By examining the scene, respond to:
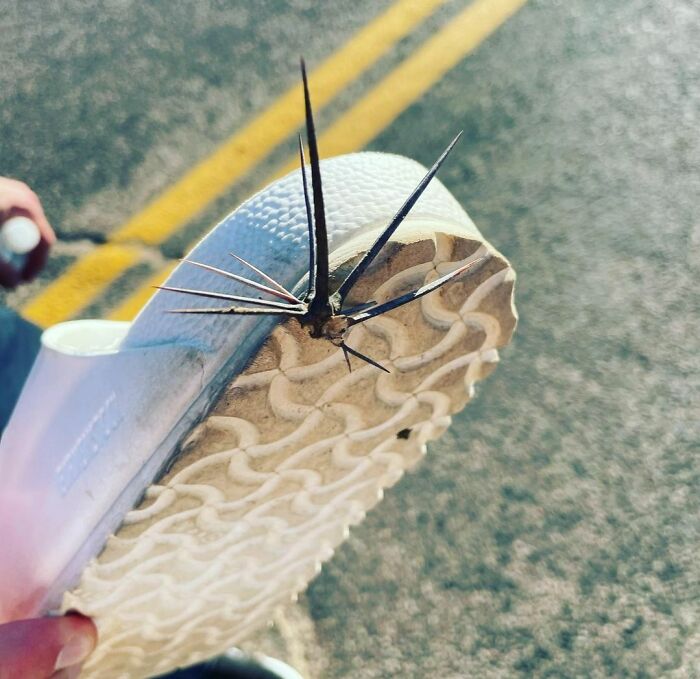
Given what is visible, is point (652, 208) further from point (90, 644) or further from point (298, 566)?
point (90, 644)

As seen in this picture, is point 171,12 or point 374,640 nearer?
point 374,640

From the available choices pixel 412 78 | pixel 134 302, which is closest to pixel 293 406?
pixel 134 302

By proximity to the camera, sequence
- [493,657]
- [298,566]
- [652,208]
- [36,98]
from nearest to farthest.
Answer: [298,566]
[493,657]
[652,208]
[36,98]

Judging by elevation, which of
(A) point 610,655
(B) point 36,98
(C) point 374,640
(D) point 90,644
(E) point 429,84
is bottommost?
(A) point 610,655

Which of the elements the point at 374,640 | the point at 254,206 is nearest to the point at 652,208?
the point at 374,640

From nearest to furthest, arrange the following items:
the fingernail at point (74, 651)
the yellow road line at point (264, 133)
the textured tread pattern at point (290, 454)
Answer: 1. the textured tread pattern at point (290, 454)
2. the fingernail at point (74, 651)
3. the yellow road line at point (264, 133)

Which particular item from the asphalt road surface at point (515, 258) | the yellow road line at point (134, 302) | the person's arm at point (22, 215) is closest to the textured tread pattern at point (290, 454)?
the asphalt road surface at point (515, 258)

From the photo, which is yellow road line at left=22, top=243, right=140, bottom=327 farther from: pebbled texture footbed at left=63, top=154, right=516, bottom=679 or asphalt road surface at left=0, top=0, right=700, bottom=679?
pebbled texture footbed at left=63, top=154, right=516, bottom=679

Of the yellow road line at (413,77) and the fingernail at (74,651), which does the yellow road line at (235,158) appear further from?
the fingernail at (74,651)
